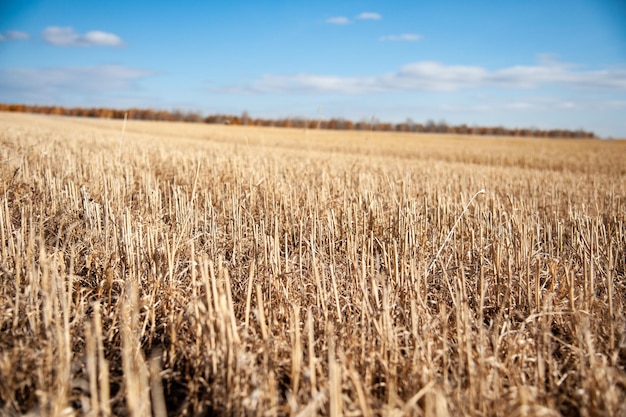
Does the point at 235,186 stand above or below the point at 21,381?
above

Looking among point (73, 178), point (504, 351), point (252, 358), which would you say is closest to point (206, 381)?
point (252, 358)

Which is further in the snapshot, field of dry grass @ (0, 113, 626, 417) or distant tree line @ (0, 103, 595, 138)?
distant tree line @ (0, 103, 595, 138)

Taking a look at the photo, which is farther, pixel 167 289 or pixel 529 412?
pixel 167 289

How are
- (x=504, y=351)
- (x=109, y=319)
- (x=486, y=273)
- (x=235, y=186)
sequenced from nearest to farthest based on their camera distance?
1. (x=504, y=351)
2. (x=109, y=319)
3. (x=486, y=273)
4. (x=235, y=186)

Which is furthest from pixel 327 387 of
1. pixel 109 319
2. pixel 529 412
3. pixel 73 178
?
pixel 73 178

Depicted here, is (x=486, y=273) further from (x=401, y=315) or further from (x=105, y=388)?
(x=105, y=388)

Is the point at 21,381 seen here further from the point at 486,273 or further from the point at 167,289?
the point at 486,273

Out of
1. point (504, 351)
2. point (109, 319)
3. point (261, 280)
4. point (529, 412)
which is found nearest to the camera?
point (529, 412)

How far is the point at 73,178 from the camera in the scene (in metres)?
6.05

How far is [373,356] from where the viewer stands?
1971 mm

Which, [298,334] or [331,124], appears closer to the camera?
[298,334]

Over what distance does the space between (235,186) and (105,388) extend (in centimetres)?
438

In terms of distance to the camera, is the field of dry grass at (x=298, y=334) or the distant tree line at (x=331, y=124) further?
the distant tree line at (x=331, y=124)

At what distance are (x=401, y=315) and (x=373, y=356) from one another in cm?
68
